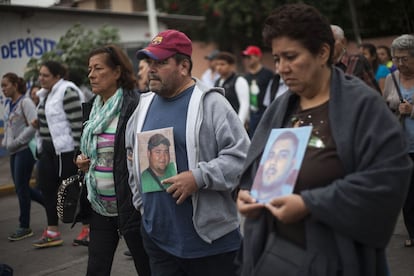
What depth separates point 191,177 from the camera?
9.27 feet

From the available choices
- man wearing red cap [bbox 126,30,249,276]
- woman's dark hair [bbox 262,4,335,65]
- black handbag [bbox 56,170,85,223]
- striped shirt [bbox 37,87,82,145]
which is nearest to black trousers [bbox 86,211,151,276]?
black handbag [bbox 56,170,85,223]

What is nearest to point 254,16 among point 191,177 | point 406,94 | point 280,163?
point 406,94

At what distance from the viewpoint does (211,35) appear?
24.8m

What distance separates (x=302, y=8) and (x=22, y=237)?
5.86 meters

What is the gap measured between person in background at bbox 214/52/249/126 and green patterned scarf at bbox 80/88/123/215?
14.5ft

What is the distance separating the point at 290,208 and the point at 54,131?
453 cm

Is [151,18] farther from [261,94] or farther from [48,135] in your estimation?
[48,135]

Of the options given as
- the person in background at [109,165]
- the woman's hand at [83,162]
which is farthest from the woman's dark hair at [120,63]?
the woman's hand at [83,162]

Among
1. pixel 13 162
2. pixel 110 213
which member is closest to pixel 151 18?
pixel 13 162

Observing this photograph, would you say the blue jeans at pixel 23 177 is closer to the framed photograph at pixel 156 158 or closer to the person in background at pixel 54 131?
the person in background at pixel 54 131

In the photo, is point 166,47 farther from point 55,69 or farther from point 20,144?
point 20,144

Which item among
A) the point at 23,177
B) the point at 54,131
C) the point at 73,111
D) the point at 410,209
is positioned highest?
the point at 73,111

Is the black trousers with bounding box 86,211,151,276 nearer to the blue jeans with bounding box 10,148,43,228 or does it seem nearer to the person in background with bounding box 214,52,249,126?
the blue jeans with bounding box 10,148,43,228

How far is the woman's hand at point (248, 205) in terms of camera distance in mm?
2080
